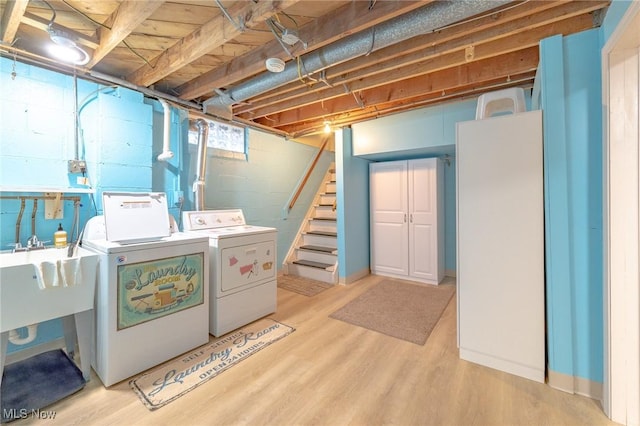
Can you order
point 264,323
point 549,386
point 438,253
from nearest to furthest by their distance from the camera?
point 549,386, point 264,323, point 438,253

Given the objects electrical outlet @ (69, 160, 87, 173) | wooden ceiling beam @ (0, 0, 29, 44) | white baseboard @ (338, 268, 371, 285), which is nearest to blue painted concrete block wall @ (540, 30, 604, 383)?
white baseboard @ (338, 268, 371, 285)

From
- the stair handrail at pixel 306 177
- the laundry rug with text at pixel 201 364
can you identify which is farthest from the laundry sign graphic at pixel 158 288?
the stair handrail at pixel 306 177

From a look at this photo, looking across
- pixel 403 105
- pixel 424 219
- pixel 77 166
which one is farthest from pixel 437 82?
pixel 77 166

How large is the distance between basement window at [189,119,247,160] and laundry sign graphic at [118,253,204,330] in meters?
1.72

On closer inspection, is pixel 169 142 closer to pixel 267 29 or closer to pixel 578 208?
pixel 267 29

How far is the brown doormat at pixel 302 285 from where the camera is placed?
3633mm

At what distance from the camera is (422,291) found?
3.58m

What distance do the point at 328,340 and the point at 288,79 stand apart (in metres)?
2.36

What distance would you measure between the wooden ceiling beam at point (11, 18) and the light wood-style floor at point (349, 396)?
239 cm

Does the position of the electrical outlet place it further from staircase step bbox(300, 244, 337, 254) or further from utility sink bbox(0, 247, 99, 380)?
staircase step bbox(300, 244, 337, 254)

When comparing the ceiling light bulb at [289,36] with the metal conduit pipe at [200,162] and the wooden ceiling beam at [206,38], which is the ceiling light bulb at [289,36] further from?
the metal conduit pipe at [200,162]

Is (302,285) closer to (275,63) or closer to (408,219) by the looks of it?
(408,219)

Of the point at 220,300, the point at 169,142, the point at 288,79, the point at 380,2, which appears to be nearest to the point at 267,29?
the point at 288,79

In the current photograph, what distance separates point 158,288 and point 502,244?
2.57 meters
